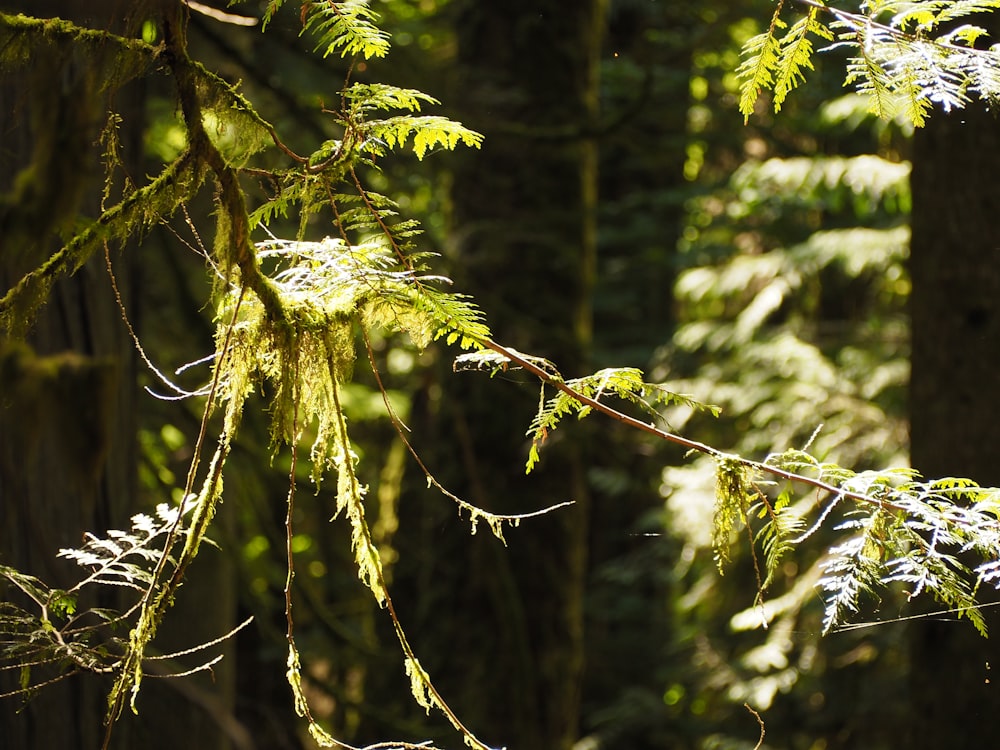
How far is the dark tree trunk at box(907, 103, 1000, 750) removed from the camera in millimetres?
3818

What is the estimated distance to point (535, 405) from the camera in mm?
5262

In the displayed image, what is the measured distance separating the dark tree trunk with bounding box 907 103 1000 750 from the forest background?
0.04 ft

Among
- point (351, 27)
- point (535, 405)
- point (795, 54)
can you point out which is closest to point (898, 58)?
point (795, 54)

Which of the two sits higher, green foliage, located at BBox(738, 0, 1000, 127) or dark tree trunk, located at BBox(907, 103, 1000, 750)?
green foliage, located at BBox(738, 0, 1000, 127)

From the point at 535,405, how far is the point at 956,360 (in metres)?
2.22

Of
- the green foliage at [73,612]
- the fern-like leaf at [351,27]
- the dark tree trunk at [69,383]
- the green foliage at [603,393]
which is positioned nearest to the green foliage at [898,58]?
the green foliage at [603,393]

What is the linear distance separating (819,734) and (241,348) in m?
6.73

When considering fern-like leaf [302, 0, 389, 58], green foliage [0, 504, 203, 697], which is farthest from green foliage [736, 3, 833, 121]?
green foliage [0, 504, 203, 697]

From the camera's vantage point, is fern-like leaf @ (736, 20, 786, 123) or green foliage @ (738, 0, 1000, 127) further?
fern-like leaf @ (736, 20, 786, 123)

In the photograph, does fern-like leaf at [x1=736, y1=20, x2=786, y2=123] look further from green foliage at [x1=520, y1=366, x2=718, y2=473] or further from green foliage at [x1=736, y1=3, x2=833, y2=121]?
green foliage at [x1=520, y1=366, x2=718, y2=473]

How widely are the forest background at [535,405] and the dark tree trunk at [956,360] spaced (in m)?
0.01

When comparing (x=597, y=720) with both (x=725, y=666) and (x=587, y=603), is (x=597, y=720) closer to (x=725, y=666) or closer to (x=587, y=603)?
(x=725, y=666)

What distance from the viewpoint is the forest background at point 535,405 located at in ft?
8.86

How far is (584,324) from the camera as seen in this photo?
18.7 feet
